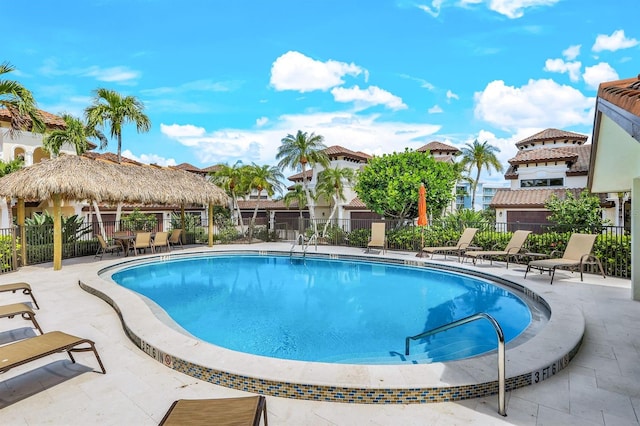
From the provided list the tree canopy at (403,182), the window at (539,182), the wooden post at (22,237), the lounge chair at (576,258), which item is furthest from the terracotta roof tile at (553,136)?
the wooden post at (22,237)

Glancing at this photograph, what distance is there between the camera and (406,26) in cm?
1507

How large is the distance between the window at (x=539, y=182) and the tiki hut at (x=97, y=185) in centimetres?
2499

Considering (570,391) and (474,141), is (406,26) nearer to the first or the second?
(570,391)

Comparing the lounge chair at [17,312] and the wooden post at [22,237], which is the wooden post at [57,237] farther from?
the lounge chair at [17,312]

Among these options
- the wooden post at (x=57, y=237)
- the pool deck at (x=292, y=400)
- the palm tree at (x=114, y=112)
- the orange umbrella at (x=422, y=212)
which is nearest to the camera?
the pool deck at (x=292, y=400)

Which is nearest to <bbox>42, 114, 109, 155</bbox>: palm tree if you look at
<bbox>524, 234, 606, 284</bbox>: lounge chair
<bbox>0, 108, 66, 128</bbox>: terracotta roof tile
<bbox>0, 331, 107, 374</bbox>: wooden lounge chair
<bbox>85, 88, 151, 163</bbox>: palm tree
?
<bbox>85, 88, 151, 163</bbox>: palm tree

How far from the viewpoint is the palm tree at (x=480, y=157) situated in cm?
4109

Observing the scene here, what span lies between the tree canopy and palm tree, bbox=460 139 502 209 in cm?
2576

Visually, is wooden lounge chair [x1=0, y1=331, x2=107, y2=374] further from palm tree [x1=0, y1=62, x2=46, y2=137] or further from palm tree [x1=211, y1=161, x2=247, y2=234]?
palm tree [x1=211, y1=161, x2=247, y2=234]

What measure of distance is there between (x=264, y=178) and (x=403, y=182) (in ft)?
38.3

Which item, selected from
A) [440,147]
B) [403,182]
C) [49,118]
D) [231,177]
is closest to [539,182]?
[440,147]

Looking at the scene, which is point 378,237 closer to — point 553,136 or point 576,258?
point 576,258

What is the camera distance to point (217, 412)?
107 inches

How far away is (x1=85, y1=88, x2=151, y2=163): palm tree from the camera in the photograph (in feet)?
57.5
